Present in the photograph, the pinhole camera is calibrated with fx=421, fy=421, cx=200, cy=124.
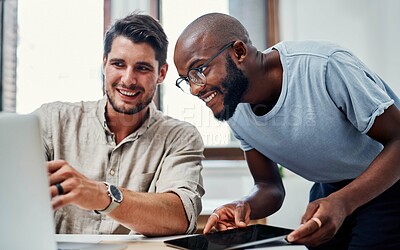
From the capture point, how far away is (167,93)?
108 inches

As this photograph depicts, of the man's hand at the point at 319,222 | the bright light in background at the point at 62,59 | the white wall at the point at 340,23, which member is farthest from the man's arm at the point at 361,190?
the bright light in background at the point at 62,59

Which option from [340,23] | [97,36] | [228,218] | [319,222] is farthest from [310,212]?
[97,36]

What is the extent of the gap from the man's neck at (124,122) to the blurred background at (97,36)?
3.83ft

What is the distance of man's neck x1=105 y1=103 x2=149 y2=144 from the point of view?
1.50 metres

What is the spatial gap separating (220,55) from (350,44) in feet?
5.21

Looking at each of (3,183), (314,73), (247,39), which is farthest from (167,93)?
(3,183)

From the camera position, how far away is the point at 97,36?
2721 mm

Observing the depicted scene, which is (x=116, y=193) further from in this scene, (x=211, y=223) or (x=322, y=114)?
(x=322, y=114)

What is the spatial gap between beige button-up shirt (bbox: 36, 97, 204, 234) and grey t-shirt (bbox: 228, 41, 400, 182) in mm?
238

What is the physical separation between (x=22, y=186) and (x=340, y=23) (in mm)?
2374

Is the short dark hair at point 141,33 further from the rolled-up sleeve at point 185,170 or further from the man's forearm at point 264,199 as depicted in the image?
the man's forearm at point 264,199

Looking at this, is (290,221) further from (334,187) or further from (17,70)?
(17,70)

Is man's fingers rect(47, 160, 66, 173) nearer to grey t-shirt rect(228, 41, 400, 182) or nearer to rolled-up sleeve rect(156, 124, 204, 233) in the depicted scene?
rolled-up sleeve rect(156, 124, 204, 233)

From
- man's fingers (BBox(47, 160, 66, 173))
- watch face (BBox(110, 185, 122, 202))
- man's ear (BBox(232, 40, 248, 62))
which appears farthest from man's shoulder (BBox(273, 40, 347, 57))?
man's fingers (BBox(47, 160, 66, 173))
